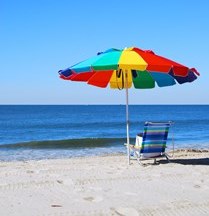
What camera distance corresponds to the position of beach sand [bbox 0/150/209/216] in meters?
5.21

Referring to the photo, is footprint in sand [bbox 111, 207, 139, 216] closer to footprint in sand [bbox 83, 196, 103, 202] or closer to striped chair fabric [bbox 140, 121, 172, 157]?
footprint in sand [bbox 83, 196, 103, 202]

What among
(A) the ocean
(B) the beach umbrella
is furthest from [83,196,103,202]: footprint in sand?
(A) the ocean

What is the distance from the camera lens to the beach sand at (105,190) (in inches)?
205

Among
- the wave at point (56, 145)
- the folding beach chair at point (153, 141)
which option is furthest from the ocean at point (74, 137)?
the folding beach chair at point (153, 141)

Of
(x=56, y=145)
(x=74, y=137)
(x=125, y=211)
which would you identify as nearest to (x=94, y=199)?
(x=125, y=211)

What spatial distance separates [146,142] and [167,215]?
3.71 metres

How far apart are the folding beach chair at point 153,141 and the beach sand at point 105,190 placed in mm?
522

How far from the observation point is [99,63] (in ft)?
25.8

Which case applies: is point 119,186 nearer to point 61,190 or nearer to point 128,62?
point 61,190

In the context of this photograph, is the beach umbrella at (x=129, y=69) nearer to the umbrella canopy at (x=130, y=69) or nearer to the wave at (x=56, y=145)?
the umbrella canopy at (x=130, y=69)

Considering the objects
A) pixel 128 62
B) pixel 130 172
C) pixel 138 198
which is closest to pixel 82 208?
pixel 138 198

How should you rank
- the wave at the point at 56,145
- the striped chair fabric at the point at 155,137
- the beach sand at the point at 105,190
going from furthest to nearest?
the wave at the point at 56,145
the striped chair fabric at the point at 155,137
the beach sand at the point at 105,190

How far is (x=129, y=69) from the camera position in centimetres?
884

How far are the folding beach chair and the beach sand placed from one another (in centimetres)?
52
